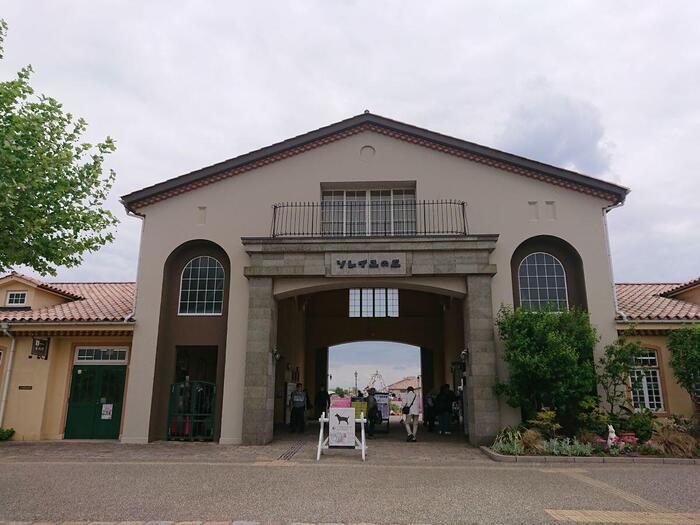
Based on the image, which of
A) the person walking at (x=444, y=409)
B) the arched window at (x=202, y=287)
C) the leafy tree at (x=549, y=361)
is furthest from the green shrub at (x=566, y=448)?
the arched window at (x=202, y=287)

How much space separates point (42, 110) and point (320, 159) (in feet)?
25.7

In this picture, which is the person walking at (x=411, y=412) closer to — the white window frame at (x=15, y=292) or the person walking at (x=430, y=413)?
the person walking at (x=430, y=413)

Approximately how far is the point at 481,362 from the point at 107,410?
1085 cm

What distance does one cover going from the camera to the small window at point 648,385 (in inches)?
556

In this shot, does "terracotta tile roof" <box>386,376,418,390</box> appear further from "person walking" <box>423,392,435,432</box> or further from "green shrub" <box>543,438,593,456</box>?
"green shrub" <box>543,438,593,456</box>

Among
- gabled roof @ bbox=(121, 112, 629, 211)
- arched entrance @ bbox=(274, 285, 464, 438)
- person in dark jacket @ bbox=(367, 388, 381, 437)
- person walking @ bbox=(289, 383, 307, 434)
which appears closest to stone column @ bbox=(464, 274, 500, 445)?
person in dark jacket @ bbox=(367, 388, 381, 437)

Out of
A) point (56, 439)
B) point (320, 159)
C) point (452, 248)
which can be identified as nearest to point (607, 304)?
point (452, 248)

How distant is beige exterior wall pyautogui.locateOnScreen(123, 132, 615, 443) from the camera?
14266 millimetres

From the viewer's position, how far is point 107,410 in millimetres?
15148

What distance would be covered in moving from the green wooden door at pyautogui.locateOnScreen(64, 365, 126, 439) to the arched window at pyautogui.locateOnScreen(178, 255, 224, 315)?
2761mm

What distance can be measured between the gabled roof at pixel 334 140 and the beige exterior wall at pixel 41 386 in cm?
467

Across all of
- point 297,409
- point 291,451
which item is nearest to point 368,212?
point 297,409

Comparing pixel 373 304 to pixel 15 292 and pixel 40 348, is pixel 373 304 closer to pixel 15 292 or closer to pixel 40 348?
pixel 40 348

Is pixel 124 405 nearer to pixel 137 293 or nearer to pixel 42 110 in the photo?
pixel 137 293
